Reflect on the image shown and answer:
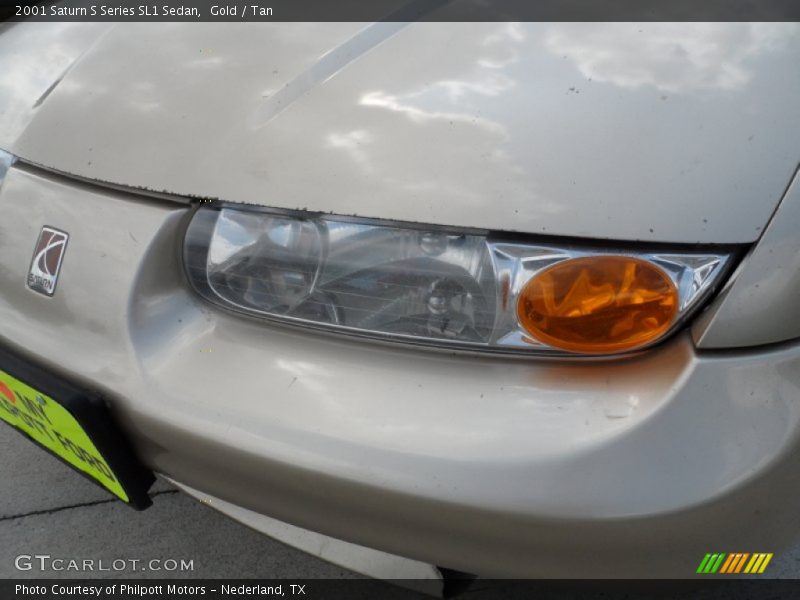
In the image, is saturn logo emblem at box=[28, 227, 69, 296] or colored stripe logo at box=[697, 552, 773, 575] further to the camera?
saturn logo emblem at box=[28, 227, 69, 296]

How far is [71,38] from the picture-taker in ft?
5.21

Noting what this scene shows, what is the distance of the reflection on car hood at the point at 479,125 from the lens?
1.00 metres

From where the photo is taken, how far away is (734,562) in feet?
3.55

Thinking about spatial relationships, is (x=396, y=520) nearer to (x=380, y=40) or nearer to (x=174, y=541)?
(x=380, y=40)

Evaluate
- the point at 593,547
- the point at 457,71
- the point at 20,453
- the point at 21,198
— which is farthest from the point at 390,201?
the point at 20,453

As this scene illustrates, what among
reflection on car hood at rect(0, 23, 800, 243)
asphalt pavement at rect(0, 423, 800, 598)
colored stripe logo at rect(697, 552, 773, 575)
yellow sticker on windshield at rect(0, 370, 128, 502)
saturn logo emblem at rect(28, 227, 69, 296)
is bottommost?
asphalt pavement at rect(0, 423, 800, 598)

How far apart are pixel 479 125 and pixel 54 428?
947 millimetres

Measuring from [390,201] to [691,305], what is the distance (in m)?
0.44

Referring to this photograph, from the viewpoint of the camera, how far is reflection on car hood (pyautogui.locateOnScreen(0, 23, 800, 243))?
100cm

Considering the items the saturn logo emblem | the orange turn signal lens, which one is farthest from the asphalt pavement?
the orange turn signal lens

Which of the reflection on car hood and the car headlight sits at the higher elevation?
the reflection on car hood
